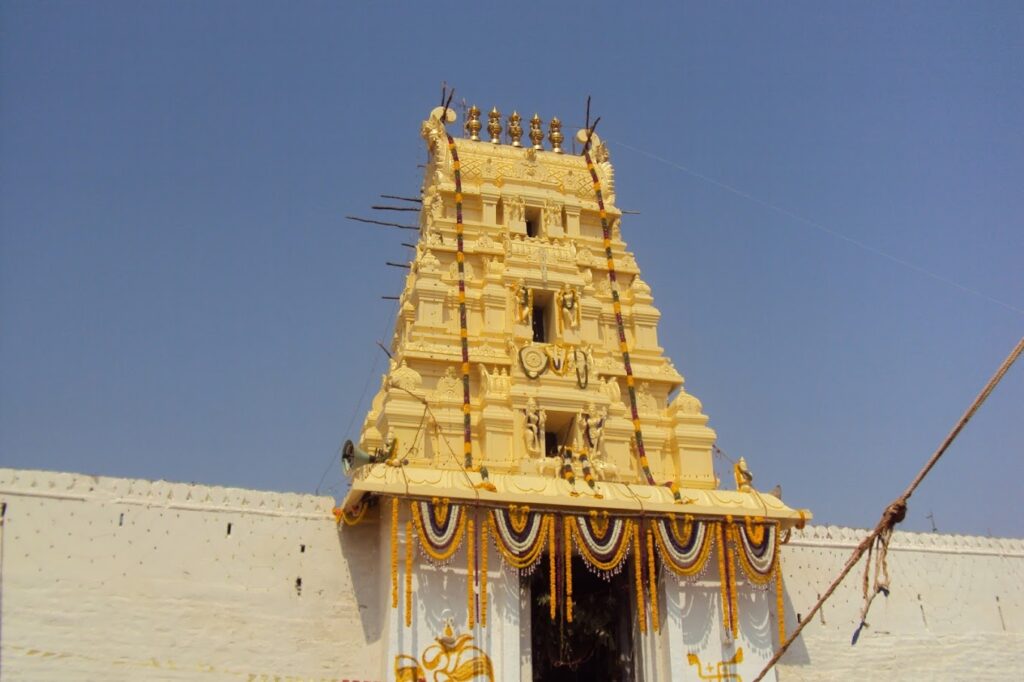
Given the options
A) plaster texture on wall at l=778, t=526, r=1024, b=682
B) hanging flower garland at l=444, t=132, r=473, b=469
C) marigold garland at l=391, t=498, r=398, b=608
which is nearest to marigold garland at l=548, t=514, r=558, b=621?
A: hanging flower garland at l=444, t=132, r=473, b=469

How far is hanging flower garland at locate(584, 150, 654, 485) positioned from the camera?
68.6ft

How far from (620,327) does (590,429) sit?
10.2 feet

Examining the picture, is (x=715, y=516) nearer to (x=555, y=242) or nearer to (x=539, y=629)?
(x=539, y=629)

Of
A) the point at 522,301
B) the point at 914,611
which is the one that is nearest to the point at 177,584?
the point at 522,301

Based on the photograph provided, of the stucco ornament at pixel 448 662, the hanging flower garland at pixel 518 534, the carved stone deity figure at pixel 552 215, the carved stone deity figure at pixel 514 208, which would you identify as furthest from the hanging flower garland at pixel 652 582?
the carved stone deity figure at pixel 514 208

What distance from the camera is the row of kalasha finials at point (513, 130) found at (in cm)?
2564

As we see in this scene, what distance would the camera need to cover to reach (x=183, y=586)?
703 inches

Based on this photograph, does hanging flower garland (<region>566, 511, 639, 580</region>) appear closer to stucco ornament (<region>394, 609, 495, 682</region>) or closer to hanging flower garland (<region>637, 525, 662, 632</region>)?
hanging flower garland (<region>637, 525, 662, 632</region>)

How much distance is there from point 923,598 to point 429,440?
11.5 metres

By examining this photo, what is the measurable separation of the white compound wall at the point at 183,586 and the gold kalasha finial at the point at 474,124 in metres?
10.5

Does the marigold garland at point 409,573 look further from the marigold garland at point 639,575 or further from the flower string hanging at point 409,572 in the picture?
the marigold garland at point 639,575

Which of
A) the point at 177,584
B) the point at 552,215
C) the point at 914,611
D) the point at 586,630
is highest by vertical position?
the point at 552,215

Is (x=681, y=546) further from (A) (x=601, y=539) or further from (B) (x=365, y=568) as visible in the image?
(B) (x=365, y=568)

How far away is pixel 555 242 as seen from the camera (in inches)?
923
